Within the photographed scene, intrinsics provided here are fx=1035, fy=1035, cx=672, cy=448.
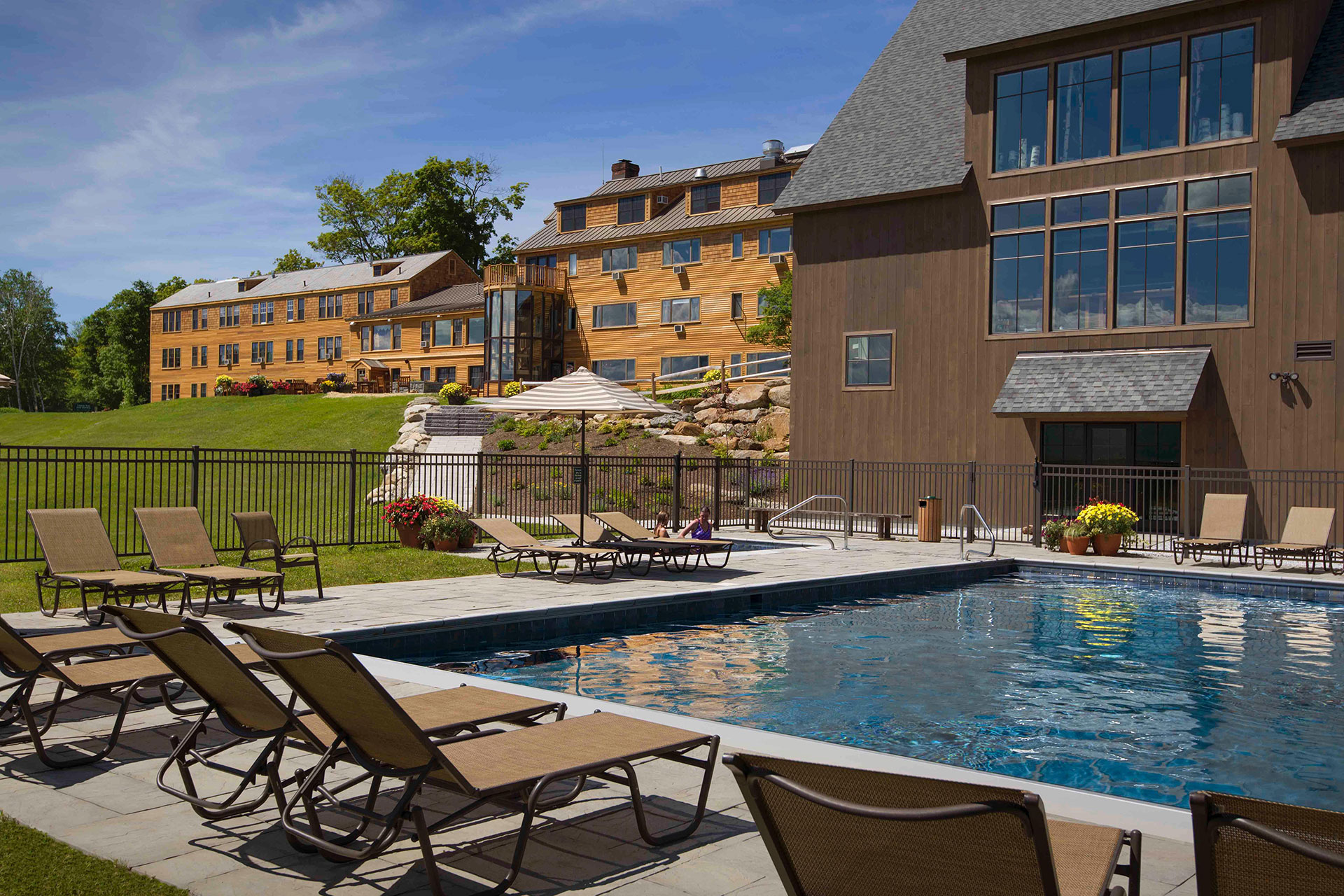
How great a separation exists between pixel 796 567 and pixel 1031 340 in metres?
11.8

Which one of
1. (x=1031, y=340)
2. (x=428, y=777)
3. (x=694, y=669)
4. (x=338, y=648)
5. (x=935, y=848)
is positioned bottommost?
(x=694, y=669)

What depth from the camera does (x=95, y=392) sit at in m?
81.0

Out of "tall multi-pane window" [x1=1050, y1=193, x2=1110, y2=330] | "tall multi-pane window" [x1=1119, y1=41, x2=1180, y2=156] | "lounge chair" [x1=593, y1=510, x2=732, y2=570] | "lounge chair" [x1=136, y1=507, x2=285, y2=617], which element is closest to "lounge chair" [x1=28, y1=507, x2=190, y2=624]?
"lounge chair" [x1=136, y1=507, x2=285, y2=617]

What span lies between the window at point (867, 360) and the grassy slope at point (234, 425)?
57.2ft

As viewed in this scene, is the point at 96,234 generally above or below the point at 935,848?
above

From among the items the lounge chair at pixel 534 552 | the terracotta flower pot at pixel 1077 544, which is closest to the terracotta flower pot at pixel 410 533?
the lounge chair at pixel 534 552

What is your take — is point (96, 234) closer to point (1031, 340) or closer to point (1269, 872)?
point (1031, 340)

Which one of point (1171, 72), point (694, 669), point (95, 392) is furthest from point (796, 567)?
point (95, 392)

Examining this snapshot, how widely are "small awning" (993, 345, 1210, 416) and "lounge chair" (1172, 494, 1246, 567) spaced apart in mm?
3549

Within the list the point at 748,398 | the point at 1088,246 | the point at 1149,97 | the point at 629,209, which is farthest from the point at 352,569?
the point at 629,209

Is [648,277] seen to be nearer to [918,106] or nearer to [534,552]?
[918,106]

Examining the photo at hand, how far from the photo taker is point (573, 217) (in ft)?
157

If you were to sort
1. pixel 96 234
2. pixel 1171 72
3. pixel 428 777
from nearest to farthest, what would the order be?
pixel 428 777 → pixel 1171 72 → pixel 96 234

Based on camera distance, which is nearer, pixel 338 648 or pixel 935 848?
pixel 935 848
